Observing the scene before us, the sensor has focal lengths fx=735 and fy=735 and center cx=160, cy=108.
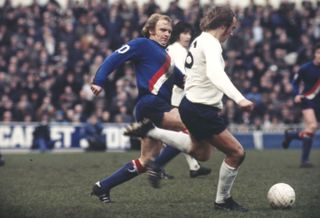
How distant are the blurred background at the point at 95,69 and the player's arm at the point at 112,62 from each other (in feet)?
39.9

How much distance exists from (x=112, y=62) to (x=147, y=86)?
484 millimetres

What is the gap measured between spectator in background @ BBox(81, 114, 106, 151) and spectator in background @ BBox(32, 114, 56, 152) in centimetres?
94

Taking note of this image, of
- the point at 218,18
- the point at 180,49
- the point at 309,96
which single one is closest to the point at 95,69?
the point at 309,96

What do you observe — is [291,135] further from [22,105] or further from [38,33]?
[38,33]

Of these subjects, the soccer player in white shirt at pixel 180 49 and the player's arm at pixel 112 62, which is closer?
the player's arm at pixel 112 62

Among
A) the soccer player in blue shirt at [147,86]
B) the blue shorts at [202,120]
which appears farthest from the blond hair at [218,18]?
the soccer player in blue shirt at [147,86]

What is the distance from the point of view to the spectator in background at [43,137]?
20.0m

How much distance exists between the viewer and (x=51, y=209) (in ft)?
25.5

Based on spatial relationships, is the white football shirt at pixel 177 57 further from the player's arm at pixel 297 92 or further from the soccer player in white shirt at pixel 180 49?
the player's arm at pixel 297 92

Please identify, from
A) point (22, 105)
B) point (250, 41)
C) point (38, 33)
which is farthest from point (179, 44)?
point (250, 41)

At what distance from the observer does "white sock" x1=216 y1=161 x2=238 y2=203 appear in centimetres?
761

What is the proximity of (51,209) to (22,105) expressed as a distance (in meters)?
13.0

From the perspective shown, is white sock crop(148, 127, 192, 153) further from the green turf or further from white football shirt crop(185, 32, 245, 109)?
the green turf

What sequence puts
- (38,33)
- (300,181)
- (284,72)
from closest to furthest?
(300,181) < (38,33) < (284,72)
